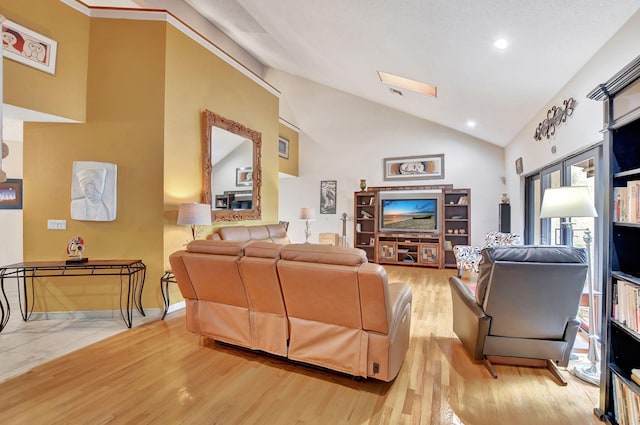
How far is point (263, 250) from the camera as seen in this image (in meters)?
2.27

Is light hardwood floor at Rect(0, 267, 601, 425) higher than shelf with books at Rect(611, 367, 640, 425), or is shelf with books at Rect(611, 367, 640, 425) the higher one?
shelf with books at Rect(611, 367, 640, 425)

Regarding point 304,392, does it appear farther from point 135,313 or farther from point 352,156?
point 352,156

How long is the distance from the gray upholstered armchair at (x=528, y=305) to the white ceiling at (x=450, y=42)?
1.82 m

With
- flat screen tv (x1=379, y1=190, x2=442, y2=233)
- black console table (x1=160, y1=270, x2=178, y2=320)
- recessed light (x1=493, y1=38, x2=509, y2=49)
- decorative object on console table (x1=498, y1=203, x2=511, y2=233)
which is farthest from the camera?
flat screen tv (x1=379, y1=190, x2=442, y2=233)

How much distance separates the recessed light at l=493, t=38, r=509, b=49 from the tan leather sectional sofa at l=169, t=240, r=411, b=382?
2518mm

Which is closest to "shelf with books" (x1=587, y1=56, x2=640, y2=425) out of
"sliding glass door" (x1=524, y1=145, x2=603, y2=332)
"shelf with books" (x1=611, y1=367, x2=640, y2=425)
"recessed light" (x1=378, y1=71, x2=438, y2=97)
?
"shelf with books" (x1=611, y1=367, x2=640, y2=425)

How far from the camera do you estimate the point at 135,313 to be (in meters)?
3.59

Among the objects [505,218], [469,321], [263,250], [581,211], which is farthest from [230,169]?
[505,218]

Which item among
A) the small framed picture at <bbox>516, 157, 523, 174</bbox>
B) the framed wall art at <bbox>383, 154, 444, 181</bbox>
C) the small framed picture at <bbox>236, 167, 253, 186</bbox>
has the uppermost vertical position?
the framed wall art at <bbox>383, 154, 444, 181</bbox>

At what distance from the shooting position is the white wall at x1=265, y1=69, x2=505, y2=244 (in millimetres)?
6648

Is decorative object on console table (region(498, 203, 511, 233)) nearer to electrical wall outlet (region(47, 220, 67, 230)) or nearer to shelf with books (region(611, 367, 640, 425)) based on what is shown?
shelf with books (region(611, 367, 640, 425))

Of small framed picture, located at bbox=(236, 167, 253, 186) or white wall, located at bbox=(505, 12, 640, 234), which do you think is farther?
small framed picture, located at bbox=(236, 167, 253, 186)

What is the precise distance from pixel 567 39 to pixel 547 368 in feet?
→ 9.30

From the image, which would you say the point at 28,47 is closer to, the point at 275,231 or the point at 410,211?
the point at 275,231
